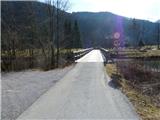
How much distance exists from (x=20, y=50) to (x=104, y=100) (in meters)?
38.3

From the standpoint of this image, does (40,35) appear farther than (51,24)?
Yes

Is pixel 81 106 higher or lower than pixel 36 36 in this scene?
lower

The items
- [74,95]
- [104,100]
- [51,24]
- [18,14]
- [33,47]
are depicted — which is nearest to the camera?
[104,100]

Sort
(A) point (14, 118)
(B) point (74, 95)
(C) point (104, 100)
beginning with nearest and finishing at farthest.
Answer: (A) point (14, 118), (C) point (104, 100), (B) point (74, 95)

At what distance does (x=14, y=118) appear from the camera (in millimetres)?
9078

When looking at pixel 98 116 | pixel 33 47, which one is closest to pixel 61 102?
pixel 98 116

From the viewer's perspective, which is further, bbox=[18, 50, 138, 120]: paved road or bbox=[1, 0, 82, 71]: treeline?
bbox=[1, 0, 82, 71]: treeline

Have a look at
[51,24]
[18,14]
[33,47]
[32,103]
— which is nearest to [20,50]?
[33,47]

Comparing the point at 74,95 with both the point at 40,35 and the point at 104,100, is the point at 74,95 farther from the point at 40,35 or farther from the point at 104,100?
the point at 40,35

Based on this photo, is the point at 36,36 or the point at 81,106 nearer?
the point at 81,106

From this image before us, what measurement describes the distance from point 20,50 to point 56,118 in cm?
4097

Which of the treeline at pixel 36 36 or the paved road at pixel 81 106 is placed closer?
the paved road at pixel 81 106

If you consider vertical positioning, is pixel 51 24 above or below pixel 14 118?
above

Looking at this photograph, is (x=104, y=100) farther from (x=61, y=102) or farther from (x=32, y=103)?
(x=32, y=103)
